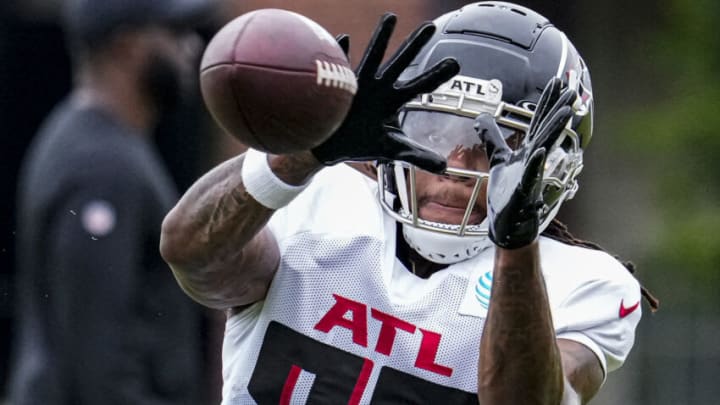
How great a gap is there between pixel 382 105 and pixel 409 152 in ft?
0.30

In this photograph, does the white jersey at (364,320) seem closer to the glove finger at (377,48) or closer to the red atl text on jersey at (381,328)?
the red atl text on jersey at (381,328)

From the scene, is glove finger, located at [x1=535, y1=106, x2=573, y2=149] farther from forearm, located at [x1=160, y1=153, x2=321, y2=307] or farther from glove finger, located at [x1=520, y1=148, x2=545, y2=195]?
forearm, located at [x1=160, y1=153, x2=321, y2=307]

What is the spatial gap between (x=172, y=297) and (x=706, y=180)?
3660 mm

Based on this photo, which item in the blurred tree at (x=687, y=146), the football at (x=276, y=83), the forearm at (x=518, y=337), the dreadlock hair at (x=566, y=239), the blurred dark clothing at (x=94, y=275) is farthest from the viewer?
the blurred tree at (x=687, y=146)

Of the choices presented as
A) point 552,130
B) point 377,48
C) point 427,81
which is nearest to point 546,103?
point 552,130

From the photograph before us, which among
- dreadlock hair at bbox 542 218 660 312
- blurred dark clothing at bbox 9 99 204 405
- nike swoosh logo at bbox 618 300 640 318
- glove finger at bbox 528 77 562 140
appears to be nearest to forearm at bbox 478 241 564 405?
glove finger at bbox 528 77 562 140

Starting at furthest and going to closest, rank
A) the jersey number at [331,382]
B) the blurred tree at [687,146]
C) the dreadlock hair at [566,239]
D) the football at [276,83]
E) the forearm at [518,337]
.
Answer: the blurred tree at [687,146] → the dreadlock hair at [566,239] → the jersey number at [331,382] → the forearm at [518,337] → the football at [276,83]

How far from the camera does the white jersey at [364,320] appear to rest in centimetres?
268

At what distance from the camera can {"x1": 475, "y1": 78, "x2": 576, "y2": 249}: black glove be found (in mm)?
2410

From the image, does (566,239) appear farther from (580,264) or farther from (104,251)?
(104,251)

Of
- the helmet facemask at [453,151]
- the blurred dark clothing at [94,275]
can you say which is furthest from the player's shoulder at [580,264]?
→ the blurred dark clothing at [94,275]

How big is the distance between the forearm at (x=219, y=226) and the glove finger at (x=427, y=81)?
20 centimetres

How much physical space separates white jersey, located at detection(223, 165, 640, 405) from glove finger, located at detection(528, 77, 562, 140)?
0.37m

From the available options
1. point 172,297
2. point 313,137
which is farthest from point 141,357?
point 313,137
